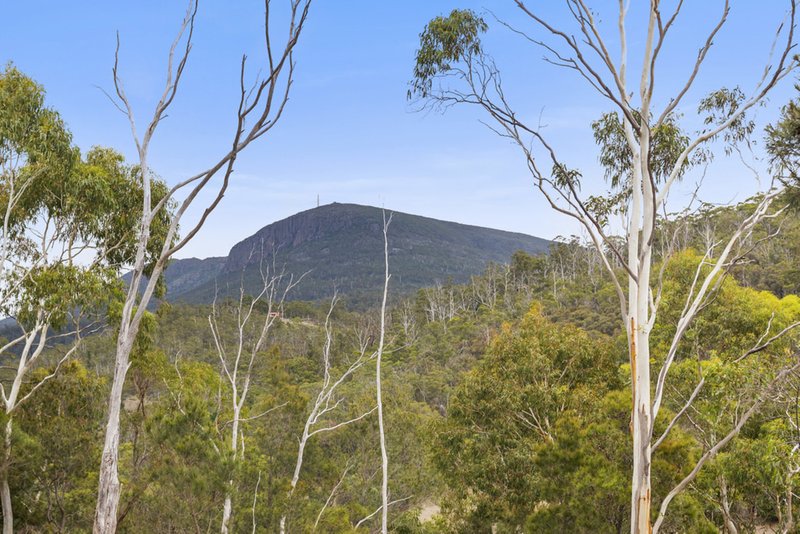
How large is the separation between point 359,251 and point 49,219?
5613 inches

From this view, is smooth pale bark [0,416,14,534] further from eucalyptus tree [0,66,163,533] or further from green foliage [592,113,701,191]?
green foliage [592,113,701,191]

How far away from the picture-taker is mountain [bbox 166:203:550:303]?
402 ft

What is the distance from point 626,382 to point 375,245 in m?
145

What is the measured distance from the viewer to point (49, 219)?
8375mm

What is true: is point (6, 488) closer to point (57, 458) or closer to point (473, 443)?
point (57, 458)

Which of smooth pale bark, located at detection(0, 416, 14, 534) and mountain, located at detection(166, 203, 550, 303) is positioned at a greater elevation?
mountain, located at detection(166, 203, 550, 303)

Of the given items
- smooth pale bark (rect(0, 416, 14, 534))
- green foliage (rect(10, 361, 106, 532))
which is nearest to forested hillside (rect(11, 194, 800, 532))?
green foliage (rect(10, 361, 106, 532))

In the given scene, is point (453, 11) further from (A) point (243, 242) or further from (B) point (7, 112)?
(A) point (243, 242)

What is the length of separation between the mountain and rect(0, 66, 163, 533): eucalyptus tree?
9058 centimetres

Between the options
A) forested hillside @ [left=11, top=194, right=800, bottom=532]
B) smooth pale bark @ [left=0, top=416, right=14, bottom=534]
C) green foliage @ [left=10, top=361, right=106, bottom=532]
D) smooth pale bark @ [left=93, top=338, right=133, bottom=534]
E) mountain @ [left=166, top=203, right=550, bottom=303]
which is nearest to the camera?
smooth pale bark @ [left=93, top=338, right=133, bottom=534]

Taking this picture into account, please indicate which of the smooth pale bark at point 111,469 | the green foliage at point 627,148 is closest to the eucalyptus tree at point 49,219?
the smooth pale bark at point 111,469

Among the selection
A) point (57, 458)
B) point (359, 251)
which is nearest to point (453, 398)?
point (57, 458)

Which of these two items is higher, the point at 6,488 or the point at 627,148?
the point at 627,148

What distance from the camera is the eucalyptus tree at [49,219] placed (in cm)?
735
